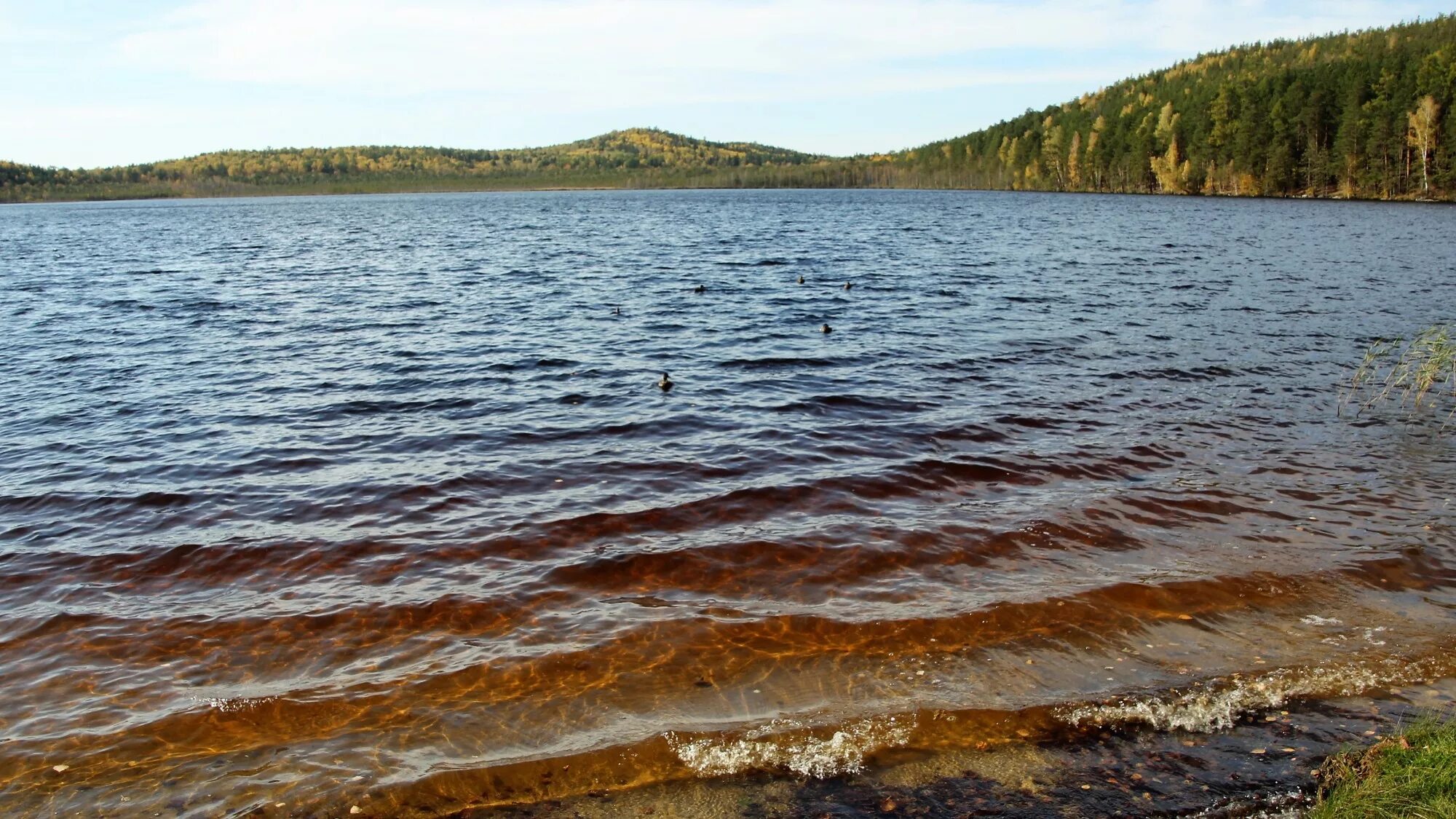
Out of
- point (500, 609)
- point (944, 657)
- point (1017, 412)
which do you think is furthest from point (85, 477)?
point (1017, 412)

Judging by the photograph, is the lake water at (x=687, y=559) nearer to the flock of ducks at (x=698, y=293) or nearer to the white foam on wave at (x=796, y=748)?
the white foam on wave at (x=796, y=748)

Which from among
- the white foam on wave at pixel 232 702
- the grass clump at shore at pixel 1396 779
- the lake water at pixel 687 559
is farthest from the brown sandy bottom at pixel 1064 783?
the white foam on wave at pixel 232 702

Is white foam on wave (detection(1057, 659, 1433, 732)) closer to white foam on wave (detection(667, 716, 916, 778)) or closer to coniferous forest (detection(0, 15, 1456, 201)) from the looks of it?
white foam on wave (detection(667, 716, 916, 778))

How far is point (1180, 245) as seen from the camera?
44438mm

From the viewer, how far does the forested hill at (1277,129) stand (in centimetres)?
7956

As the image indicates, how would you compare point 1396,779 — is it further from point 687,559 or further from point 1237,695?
point 687,559

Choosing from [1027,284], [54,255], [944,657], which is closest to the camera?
[944,657]

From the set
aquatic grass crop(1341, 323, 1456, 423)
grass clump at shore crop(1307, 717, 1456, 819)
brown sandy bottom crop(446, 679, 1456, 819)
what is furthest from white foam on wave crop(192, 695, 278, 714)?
aquatic grass crop(1341, 323, 1456, 423)

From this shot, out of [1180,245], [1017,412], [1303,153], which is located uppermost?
[1303,153]

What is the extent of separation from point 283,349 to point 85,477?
30.0 ft

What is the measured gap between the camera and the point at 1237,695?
6180 mm

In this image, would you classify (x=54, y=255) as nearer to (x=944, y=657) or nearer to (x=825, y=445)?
Result: (x=825, y=445)

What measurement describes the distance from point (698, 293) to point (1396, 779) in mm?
27277

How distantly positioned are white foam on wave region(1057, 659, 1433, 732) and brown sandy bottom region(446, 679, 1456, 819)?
13cm
